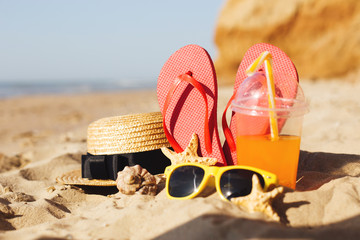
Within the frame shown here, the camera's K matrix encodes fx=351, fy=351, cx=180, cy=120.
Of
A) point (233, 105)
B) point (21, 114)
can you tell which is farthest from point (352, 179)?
point (21, 114)

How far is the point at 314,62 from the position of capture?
10094 millimetres

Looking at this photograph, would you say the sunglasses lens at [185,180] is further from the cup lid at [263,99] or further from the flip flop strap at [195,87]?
the cup lid at [263,99]

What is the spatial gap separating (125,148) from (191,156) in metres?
0.54

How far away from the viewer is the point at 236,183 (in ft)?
5.54

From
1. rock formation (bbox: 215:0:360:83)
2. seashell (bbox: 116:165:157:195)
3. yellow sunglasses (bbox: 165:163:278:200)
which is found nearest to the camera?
yellow sunglasses (bbox: 165:163:278:200)

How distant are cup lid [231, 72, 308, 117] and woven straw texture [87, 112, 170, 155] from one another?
28.4 inches

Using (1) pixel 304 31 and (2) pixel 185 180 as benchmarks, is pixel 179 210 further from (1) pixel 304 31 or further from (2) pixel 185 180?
(1) pixel 304 31

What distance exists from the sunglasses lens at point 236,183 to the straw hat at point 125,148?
2.56 feet

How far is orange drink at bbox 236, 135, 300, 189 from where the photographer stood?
1.74 metres

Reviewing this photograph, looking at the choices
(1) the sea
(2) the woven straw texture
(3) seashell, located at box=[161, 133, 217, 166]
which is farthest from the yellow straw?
(1) the sea

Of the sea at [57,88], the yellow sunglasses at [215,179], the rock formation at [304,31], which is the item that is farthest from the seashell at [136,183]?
the sea at [57,88]

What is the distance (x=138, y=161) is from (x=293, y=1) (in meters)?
9.77

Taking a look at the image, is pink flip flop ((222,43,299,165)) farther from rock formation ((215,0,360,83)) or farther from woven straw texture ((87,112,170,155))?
rock formation ((215,0,360,83))

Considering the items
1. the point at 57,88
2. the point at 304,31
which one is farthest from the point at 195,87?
the point at 57,88
